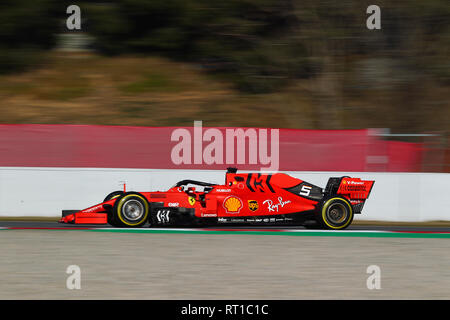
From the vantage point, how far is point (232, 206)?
11.5 m

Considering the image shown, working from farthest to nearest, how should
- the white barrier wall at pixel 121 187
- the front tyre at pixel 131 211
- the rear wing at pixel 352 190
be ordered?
the white barrier wall at pixel 121 187
the rear wing at pixel 352 190
the front tyre at pixel 131 211

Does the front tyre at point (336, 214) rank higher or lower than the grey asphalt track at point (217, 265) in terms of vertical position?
higher

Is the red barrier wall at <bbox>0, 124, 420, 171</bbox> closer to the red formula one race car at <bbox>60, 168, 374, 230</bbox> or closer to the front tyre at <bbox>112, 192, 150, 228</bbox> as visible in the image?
the red formula one race car at <bbox>60, 168, 374, 230</bbox>

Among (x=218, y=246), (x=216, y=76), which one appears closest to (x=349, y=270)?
(x=218, y=246)

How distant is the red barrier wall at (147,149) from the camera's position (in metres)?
13.7

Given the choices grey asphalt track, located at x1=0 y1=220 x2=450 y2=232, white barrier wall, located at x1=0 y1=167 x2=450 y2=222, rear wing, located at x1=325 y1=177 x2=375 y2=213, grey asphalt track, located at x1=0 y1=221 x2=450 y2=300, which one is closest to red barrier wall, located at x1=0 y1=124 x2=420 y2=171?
white barrier wall, located at x1=0 y1=167 x2=450 y2=222

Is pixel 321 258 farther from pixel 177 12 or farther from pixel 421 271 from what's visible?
pixel 177 12

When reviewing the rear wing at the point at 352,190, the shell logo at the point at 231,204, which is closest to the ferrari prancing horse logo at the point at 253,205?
the shell logo at the point at 231,204

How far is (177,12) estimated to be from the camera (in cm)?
2319

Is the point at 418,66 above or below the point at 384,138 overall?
above

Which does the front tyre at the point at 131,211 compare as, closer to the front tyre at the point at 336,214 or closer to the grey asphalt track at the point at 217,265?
the grey asphalt track at the point at 217,265

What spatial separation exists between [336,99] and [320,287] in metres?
14.5

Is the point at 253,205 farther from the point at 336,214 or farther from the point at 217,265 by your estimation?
the point at 217,265

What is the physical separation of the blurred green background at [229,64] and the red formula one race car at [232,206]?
28.2 feet
